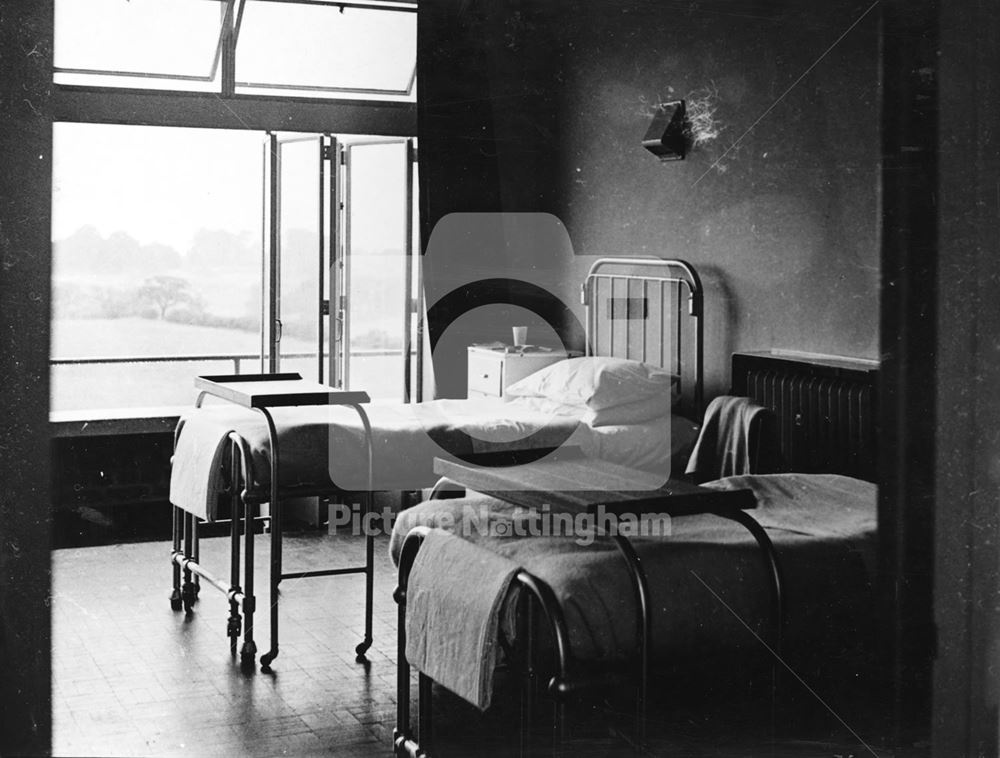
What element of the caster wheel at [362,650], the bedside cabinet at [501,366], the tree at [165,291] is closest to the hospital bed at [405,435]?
the caster wheel at [362,650]

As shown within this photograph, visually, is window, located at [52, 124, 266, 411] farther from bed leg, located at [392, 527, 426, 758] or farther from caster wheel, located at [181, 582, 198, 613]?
bed leg, located at [392, 527, 426, 758]

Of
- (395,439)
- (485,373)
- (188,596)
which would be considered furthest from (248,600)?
(485,373)

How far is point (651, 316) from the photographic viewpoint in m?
5.79

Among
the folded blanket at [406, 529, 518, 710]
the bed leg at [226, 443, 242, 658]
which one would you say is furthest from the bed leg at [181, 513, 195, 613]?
the folded blanket at [406, 529, 518, 710]

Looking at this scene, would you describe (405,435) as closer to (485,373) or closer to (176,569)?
(176,569)

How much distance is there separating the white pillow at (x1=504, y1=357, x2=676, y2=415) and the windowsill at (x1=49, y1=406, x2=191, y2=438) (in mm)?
1908

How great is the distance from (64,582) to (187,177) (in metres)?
2.69

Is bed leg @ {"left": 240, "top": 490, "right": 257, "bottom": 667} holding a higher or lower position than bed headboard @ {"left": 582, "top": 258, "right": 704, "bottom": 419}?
lower

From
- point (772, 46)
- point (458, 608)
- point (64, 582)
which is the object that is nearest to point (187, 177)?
point (64, 582)

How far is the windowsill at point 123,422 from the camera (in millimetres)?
5789

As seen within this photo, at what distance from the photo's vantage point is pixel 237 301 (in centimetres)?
796

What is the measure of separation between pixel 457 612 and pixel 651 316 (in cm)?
319

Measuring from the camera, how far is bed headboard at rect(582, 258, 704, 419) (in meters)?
5.41

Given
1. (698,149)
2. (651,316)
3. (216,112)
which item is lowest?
(651,316)
